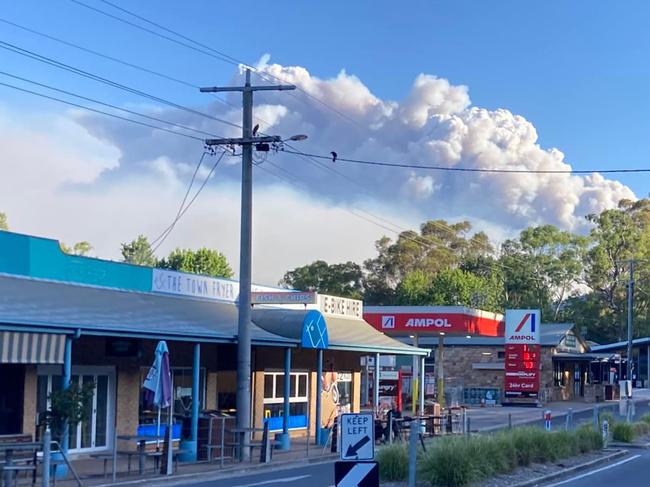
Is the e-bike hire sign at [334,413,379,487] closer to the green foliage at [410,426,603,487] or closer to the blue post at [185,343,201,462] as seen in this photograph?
the green foliage at [410,426,603,487]

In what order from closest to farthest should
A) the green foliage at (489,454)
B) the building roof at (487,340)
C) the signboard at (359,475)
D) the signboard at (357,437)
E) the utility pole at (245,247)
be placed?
the signboard at (359,475)
the signboard at (357,437)
the green foliage at (489,454)
the utility pole at (245,247)
the building roof at (487,340)

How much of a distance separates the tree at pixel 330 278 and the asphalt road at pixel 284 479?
6582cm

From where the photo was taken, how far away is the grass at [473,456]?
17391 millimetres

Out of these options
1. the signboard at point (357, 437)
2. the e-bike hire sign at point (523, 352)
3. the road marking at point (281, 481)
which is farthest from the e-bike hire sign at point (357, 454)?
the e-bike hire sign at point (523, 352)

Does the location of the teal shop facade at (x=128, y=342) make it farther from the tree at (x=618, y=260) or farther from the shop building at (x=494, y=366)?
the tree at (x=618, y=260)

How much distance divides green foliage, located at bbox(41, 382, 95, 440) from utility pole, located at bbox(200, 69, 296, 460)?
5.79 meters

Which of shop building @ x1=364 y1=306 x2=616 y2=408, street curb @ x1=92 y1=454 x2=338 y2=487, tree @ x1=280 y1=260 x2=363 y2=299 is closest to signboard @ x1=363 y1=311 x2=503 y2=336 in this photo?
shop building @ x1=364 y1=306 x2=616 y2=408

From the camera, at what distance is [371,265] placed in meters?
92.1

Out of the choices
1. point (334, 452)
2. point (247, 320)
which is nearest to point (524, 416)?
point (334, 452)

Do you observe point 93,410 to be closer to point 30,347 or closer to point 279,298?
point 30,347

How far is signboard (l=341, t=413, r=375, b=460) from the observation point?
10.1 meters

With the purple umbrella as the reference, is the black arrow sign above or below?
below

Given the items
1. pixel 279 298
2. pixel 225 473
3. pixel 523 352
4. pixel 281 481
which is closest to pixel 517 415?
pixel 523 352

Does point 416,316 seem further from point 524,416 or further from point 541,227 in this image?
point 541,227
